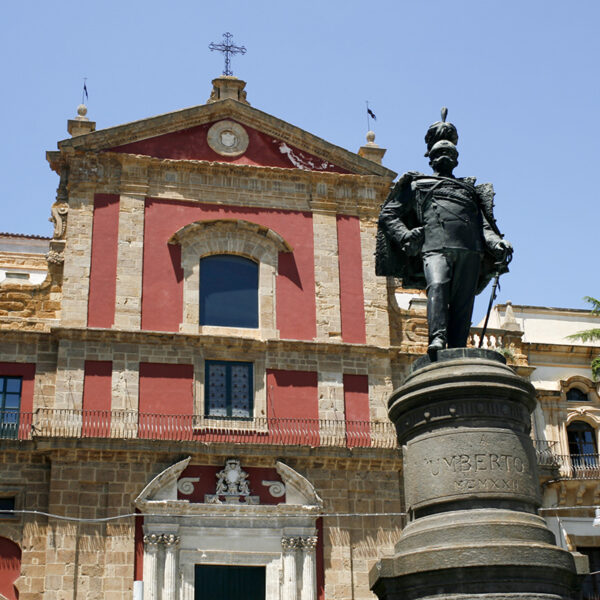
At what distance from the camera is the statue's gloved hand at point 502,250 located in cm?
894

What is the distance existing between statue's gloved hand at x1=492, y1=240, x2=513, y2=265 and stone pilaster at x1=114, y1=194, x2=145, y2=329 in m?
14.7

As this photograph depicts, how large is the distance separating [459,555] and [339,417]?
15.5 metres

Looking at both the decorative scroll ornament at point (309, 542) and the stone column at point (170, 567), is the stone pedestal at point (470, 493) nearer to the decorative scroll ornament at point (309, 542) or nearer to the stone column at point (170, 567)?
the stone column at point (170, 567)

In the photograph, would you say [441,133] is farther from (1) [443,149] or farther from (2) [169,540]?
(2) [169,540]

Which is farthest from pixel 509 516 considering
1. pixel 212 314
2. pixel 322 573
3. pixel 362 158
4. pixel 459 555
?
pixel 362 158

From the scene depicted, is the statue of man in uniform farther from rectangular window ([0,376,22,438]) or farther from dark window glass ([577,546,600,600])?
dark window glass ([577,546,600,600])

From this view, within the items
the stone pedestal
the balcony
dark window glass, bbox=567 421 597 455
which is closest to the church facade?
the balcony

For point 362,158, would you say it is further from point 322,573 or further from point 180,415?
point 322,573

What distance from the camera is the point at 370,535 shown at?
21.6 meters

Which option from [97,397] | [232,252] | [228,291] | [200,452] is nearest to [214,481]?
[200,452]

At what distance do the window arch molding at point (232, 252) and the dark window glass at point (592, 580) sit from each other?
886cm

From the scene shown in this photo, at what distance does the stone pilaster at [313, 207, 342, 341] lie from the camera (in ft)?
77.8

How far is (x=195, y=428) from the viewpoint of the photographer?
2180 cm

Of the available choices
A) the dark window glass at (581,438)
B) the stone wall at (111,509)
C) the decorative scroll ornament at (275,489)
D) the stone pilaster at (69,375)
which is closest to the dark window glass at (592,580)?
the dark window glass at (581,438)
